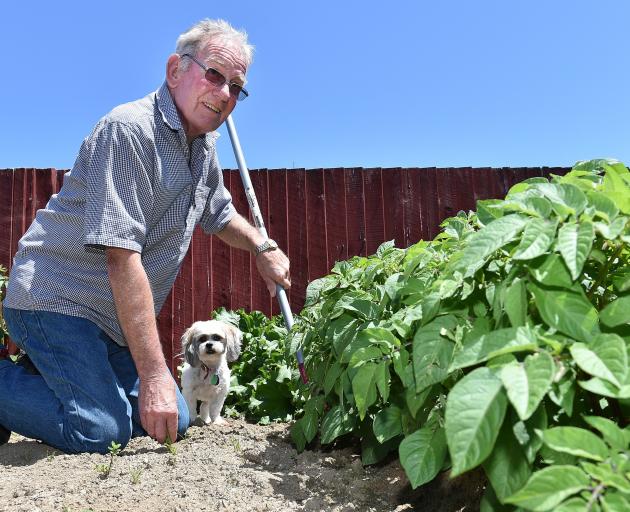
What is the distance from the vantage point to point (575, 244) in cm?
120

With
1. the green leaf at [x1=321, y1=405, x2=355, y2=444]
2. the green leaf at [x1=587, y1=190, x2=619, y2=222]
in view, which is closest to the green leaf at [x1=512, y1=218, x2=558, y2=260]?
the green leaf at [x1=587, y1=190, x2=619, y2=222]

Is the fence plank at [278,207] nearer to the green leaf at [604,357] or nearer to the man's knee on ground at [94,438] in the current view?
the man's knee on ground at [94,438]

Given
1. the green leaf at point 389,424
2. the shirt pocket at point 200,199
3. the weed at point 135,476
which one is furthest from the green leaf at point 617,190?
the shirt pocket at point 200,199

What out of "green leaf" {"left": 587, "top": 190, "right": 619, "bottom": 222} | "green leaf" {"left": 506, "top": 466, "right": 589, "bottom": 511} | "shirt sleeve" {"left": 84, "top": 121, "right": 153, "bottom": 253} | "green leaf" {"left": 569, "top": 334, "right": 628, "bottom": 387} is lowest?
"green leaf" {"left": 506, "top": 466, "right": 589, "bottom": 511}

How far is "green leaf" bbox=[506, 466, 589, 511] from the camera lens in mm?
1011

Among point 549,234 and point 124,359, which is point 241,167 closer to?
A: point 124,359

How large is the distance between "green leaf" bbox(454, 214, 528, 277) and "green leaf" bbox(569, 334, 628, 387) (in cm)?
23

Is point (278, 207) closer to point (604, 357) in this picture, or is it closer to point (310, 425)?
point (310, 425)

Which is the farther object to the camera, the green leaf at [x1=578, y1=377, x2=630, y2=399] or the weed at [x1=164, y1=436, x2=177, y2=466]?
the weed at [x1=164, y1=436, x2=177, y2=466]

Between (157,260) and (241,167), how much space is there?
1.22 m

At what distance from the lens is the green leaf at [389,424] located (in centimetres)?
200

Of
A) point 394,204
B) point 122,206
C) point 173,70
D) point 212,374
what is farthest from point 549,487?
point 394,204

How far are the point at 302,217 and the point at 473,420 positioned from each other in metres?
5.67

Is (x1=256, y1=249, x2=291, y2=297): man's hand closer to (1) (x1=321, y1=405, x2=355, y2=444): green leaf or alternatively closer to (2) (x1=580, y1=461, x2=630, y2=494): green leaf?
(1) (x1=321, y1=405, x2=355, y2=444): green leaf
